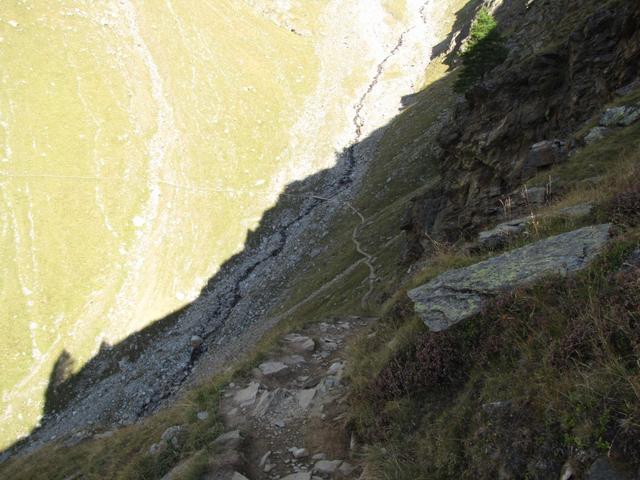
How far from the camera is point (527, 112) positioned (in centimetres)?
2422

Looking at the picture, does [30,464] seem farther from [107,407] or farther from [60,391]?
[60,391]

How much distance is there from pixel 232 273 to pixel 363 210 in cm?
1977

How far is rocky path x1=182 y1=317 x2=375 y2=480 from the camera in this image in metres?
9.30

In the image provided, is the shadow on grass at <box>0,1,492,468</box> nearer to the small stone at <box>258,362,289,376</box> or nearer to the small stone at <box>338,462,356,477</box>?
the small stone at <box>258,362,289,376</box>

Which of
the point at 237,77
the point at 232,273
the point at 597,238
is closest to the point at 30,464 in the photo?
the point at 597,238

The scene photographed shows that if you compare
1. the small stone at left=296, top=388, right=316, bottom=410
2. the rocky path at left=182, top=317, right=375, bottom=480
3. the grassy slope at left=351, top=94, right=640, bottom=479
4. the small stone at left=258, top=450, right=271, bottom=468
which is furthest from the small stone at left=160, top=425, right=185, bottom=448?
the grassy slope at left=351, top=94, right=640, bottom=479

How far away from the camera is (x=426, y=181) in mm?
49906

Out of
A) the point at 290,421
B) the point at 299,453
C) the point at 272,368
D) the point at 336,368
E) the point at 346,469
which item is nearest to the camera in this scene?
the point at 346,469

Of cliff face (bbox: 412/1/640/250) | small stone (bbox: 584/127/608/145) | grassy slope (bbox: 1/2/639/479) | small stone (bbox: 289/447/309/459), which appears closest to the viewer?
grassy slope (bbox: 1/2/639/479)

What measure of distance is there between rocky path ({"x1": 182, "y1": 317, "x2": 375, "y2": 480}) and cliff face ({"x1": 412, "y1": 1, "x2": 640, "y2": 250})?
9097mm

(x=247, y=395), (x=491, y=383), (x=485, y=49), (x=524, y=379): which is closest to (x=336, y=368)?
(x=247, y=395)

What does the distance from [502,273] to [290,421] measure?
6968mm

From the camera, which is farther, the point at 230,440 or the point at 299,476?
the point at 230,440

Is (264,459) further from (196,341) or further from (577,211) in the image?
(196,341)
